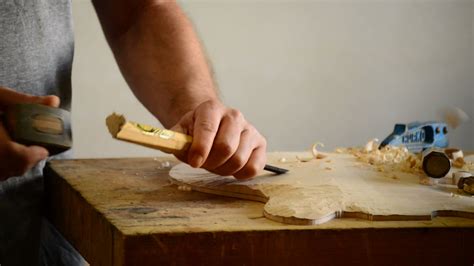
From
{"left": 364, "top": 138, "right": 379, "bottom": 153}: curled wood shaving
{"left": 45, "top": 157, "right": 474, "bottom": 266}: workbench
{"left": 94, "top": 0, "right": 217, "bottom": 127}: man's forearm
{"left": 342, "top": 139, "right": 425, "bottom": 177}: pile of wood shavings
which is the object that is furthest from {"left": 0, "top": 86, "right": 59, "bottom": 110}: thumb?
{"left": 364, "top": 138, "right": 379, "bottom": 153}: curled wood shaving

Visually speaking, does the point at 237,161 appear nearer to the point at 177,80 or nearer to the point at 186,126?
the point at 186,126

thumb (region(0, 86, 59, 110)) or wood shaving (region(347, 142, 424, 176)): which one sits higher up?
thumb (region(0, 86, 59, 110))

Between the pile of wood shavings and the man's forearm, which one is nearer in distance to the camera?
the pile of wood shavings

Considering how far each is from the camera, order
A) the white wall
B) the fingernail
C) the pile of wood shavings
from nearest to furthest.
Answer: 1. the fingernail
2. the pile of wood shavings
3. the white wall

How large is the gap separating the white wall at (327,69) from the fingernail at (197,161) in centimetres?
158

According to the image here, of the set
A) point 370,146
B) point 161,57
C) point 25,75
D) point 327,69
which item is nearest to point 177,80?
point 161,57

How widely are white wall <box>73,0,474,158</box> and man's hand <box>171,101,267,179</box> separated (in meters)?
1.51

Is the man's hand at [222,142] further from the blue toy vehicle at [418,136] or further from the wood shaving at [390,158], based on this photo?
the blue toy vehicle at [418,136]

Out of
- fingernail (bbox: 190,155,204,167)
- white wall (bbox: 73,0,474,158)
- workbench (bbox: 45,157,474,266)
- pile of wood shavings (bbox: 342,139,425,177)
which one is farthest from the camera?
white wall (bbox: 73,0,474,158)

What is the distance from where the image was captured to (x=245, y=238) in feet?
2.50

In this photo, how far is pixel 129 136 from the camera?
32.8 inches

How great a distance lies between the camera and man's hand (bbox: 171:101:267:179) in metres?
0.95

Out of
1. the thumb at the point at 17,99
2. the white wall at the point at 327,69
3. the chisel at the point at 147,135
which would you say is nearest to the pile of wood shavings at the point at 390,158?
the chisel at the point at 147,135

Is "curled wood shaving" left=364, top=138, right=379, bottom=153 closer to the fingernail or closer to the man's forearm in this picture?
the man's forearm
